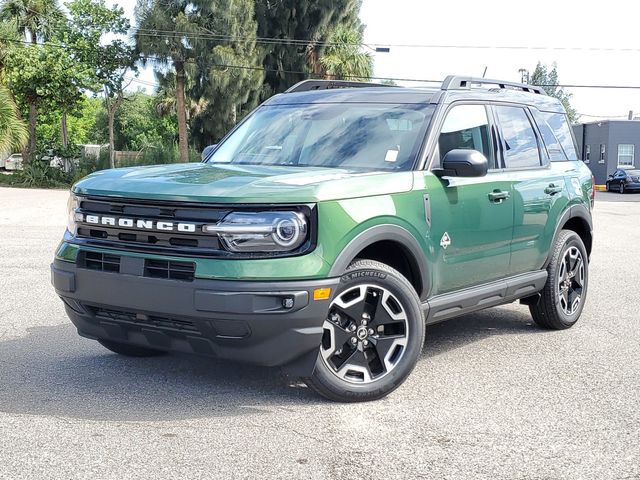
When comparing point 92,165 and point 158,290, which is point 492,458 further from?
point 92,165

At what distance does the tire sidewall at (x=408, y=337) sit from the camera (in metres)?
4.88

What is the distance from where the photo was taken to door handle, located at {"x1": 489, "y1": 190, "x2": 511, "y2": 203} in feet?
19.9

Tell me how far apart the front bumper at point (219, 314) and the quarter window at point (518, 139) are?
2.47 metres

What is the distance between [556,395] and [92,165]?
36375 millimetres

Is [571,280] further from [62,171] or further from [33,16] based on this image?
[33,16]

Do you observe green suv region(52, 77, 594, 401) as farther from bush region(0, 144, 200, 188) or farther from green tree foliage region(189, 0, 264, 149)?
green tree foliage region(189, 0, 264, 149)

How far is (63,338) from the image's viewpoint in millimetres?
6703

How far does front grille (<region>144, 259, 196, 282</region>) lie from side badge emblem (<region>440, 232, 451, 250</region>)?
1.73 meters

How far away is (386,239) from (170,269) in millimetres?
1280

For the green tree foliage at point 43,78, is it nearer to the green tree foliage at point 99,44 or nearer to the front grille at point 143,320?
the green tree foliage at point 99,44

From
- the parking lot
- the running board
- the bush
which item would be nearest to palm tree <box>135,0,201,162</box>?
the bush

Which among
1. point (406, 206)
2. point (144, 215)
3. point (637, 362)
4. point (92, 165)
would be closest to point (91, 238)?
point (144, 215)

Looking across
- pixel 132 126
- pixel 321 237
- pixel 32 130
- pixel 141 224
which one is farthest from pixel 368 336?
pixel 132 126

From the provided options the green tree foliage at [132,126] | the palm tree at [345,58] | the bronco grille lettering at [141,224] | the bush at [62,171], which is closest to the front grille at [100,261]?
the bronco grille lettering at [141,224]
